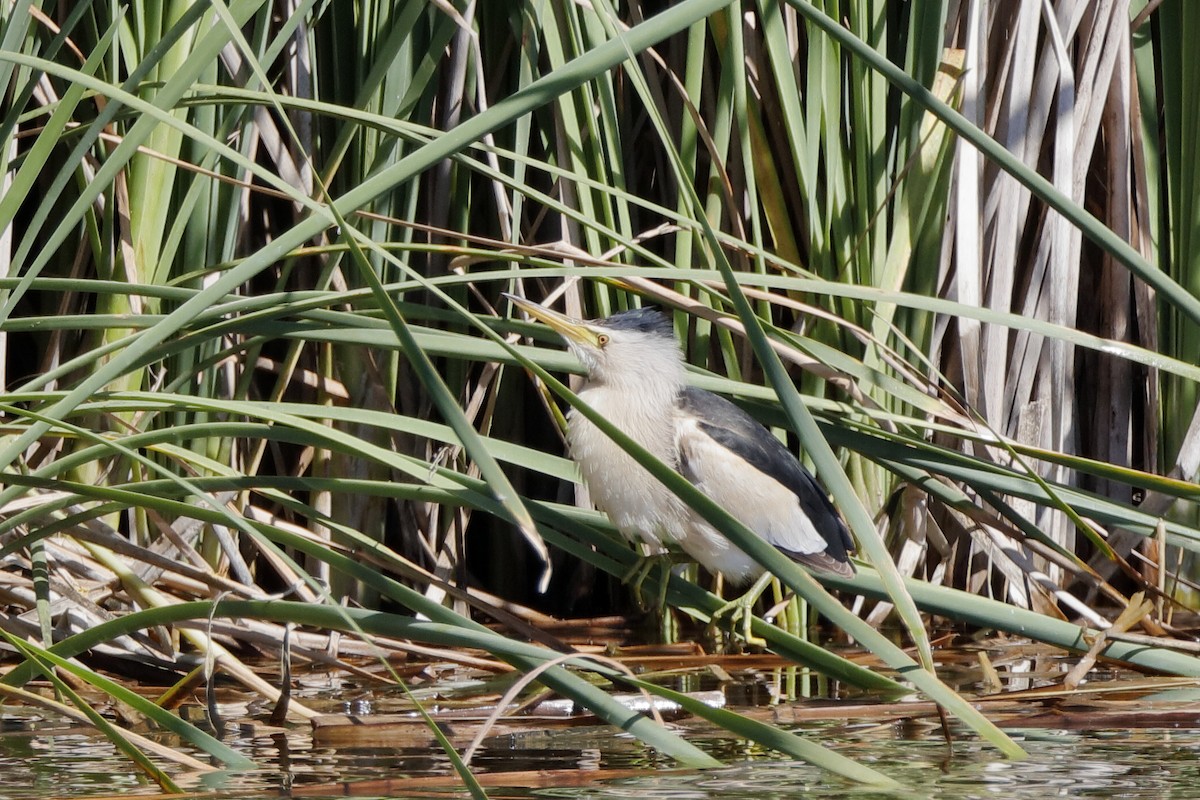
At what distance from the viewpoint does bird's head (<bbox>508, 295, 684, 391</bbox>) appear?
8.66 feet

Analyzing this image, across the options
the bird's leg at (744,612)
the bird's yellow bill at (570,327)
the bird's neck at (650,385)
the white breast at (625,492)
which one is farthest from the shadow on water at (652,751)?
the bird's yellow bill at (570,327)

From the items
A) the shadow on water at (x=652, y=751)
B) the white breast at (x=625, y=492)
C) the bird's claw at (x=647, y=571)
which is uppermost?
the white breast at (x=625, y=492)

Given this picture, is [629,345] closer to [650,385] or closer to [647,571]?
[650,385]

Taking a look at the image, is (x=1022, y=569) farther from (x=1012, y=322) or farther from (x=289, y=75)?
(x=289, y=75)

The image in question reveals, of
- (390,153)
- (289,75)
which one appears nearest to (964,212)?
(390,153)

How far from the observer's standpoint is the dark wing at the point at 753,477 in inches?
103

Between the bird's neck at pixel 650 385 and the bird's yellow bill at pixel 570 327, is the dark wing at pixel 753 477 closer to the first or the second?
the bird's neck at pixel 650 385

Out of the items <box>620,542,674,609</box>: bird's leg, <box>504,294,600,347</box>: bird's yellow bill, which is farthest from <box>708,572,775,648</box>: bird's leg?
<box>504,294,600,347</box>: bird's yellow bill

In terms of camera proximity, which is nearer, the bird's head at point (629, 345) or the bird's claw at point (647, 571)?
the bird's claw at point (647, 571)

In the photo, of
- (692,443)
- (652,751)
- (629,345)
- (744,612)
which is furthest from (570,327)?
(652,751)

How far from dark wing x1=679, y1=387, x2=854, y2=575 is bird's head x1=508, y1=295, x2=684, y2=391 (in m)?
0.11

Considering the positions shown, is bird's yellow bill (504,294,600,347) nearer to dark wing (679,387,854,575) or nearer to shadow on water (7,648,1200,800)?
dark wing (679,387,854,575)

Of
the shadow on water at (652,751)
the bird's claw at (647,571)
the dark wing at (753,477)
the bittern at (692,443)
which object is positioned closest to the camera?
the shadow on water at (652,751)

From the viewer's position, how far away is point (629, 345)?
2672 millimetres
